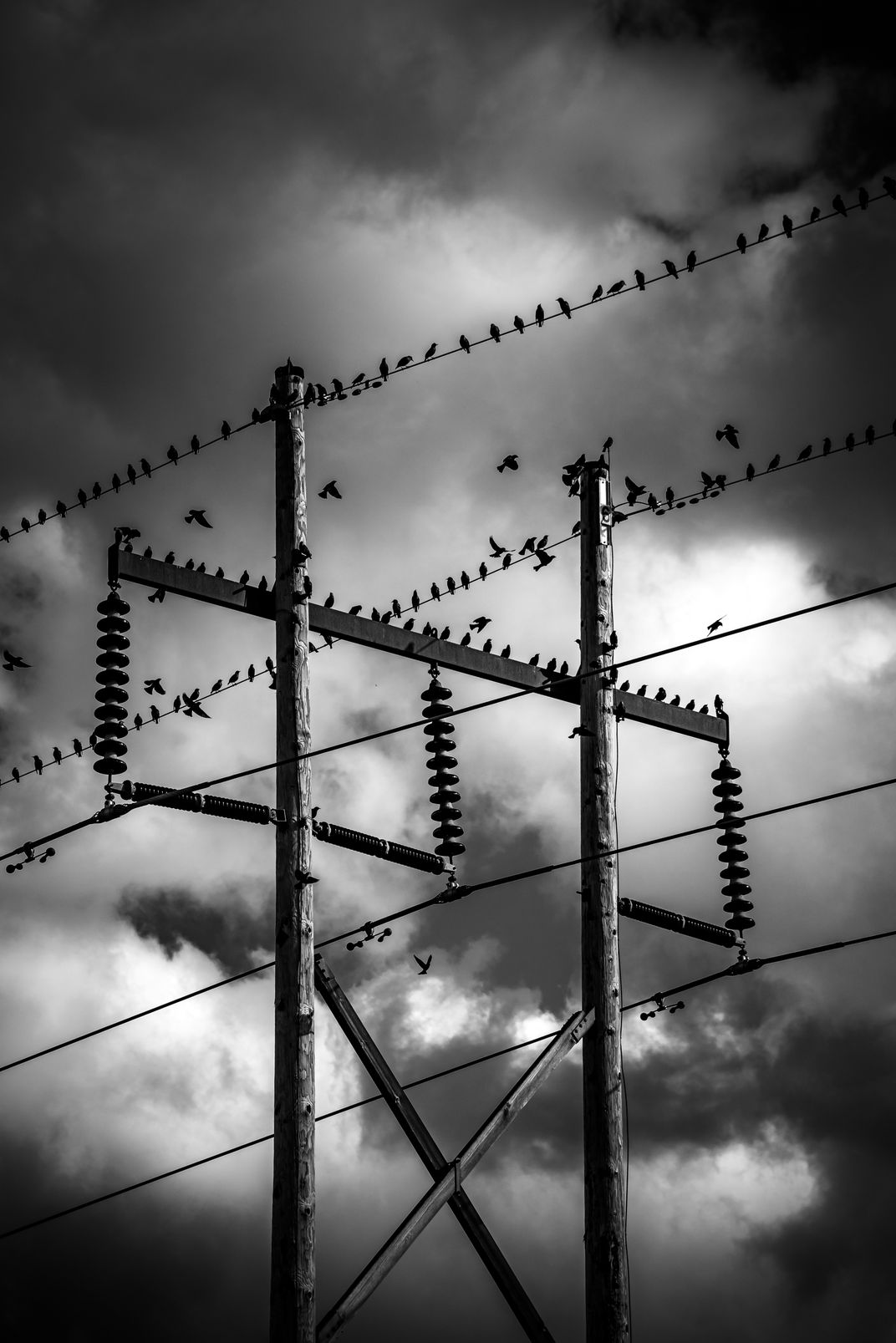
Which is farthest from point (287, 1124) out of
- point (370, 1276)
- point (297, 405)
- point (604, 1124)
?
point (297, 405)

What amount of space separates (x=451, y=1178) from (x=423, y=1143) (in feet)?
1.90

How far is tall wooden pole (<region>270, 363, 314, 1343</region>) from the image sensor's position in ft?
41.3

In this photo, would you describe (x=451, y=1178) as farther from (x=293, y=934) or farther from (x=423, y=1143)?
(x=293, y=934)

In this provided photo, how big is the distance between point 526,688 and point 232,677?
Answer: 9.08 ft

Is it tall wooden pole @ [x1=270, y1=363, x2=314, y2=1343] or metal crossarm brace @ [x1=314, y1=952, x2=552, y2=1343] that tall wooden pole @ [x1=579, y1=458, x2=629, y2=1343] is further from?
tall wooden pole @ [x1=270, y1=363, x2=314, y2=1343]

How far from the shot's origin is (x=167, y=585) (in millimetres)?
14227

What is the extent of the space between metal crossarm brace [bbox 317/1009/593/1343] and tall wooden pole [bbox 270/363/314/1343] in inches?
9.4

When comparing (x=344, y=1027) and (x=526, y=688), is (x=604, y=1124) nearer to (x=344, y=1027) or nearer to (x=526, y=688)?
(x=344, y=1027)

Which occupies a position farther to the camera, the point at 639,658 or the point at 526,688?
the point at 526,688

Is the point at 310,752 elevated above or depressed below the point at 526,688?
below

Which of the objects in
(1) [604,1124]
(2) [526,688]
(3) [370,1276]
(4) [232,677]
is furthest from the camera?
(4) [232,677]

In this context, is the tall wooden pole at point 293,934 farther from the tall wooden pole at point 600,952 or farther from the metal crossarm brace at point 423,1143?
the tall wooden pole at point 600,952

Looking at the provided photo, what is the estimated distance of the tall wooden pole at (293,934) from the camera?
41.3 feet

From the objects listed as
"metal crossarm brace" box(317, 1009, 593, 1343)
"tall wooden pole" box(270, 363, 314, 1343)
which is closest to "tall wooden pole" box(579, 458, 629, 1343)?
"metal crossarm brace" box(317, 1009, 593, 1343)
